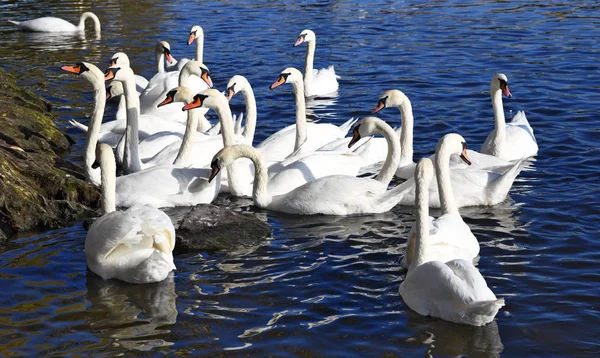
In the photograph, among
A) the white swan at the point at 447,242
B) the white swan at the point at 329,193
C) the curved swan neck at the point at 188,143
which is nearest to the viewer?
the white swan at the point at 447,242

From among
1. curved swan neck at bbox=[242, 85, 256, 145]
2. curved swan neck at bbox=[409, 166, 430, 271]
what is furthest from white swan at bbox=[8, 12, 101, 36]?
curved swan neck at bbox=[409, 166, 430, 271]

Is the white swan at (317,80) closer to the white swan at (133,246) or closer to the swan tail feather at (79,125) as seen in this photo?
the swan tail feather at (79,125)

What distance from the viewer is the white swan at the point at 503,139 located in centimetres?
1270

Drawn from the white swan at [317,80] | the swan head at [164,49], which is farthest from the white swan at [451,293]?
the swan head at [164,49]

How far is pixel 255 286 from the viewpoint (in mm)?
8625

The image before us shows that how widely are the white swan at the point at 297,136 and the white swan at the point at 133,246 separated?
4.25 m

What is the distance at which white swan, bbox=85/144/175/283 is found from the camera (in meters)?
8.42

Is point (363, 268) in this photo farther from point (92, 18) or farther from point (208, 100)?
point (92, 18)

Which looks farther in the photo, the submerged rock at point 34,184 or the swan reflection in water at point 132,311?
the submerged rock at point 34,184

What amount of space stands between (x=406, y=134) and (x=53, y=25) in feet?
47.8

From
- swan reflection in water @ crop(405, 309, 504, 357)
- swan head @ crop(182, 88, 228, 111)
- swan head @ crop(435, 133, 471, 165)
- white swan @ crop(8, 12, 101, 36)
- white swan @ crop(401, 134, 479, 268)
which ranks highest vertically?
swan head @ crop(182, 88, 228, 111)

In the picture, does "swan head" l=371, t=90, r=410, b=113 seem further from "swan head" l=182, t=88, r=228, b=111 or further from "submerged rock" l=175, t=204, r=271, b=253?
"submerged rock" l=175, t=204, r=271, b=253

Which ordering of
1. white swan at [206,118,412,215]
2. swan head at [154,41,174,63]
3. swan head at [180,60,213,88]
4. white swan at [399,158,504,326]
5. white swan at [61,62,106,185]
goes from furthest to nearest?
swan head at [154,41,174,63] → swan head at [180,60,213,88] → white swan at [61,62,106,185] → white swan at [206,118,412,215] → white swan at [399,158,504,326]

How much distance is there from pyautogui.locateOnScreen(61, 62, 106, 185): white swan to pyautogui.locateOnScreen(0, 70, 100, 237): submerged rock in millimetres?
207
